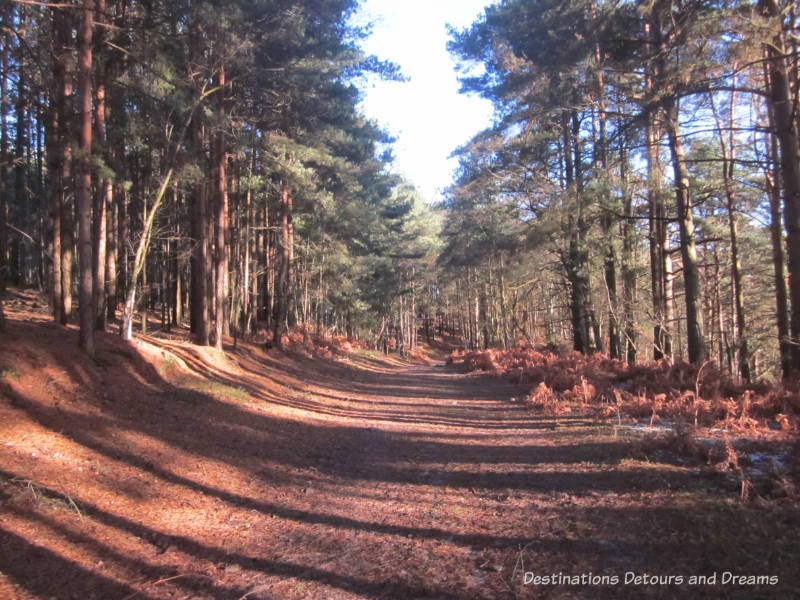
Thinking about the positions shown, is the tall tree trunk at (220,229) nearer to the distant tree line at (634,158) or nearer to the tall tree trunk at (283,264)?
the tall tree trunk at (283,264)

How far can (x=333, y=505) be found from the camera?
526cm

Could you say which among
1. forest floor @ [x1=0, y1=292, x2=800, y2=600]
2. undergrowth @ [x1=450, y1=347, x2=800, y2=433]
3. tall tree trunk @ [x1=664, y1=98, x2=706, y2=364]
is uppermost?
tall tree trunk @ [x1=664, y1=98, x2=706, y2=364]

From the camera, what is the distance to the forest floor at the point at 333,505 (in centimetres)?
345

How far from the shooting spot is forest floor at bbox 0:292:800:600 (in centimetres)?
345

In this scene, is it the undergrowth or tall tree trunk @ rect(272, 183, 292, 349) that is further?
tall tree trunk @ rect(272, 183, 292, 349)

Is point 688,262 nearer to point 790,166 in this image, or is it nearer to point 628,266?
point 790,166

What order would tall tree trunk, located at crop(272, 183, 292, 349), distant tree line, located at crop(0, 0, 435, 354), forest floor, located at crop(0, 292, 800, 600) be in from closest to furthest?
forest floor, located at crop(0, 292, 800, 600) < distant tree line, located at crop(0, 0, 435, 354) < tall tree trunk, located at crop(272, 183, 292, 349)

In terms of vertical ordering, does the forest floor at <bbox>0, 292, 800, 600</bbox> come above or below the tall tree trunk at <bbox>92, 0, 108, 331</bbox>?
below

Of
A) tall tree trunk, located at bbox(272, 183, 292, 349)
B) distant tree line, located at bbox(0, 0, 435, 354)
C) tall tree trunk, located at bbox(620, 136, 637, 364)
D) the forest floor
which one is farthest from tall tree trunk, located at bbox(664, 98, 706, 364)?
tall tree trunk, located at bbox(272, 183, 292, 349)

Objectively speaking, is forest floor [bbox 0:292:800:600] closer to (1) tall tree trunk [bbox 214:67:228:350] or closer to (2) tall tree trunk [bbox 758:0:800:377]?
(2) tall tree trunk [bbox 758:0:800:377]

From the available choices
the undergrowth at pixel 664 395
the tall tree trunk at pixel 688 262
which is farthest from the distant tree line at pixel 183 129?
the undergrowth at pixel 664 395

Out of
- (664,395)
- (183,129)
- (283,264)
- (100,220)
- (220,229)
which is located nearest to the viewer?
(664,395)

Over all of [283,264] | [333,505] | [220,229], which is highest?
[220,229]

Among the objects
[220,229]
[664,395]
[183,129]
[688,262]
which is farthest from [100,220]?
[688,262]
